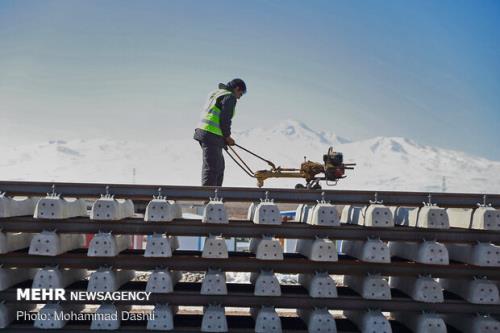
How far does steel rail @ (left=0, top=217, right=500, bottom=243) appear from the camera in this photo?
5.66 metres

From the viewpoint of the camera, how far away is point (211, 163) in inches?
283

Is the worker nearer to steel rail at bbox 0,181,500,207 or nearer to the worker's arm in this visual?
the worker's arm

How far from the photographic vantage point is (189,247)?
15.3 meters

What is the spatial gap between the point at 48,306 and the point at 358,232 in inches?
161

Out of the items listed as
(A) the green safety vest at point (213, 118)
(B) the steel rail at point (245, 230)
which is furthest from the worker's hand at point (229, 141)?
(B) the steel rail at point (245, 230)

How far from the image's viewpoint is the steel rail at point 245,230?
18.6 feet

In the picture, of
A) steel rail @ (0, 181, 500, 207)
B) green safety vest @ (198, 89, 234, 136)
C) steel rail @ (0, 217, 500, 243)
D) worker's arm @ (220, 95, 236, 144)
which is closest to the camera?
steel rail @ (0, 217, 500, 243)

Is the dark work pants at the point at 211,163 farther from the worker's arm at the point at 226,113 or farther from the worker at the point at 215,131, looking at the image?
the worker's arm at the point at 226,113

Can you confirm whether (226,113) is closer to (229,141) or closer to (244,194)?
(229,141)

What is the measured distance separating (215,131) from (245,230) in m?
2.08

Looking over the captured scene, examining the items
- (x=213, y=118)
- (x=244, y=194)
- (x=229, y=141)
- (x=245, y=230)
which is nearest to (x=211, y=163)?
(x=229, y=141)

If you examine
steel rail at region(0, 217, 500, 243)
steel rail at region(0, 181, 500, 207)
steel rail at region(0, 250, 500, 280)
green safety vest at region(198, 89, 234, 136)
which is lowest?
steel rail at region(0, 250, 500, 280)

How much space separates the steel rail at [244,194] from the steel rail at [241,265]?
0.79 m

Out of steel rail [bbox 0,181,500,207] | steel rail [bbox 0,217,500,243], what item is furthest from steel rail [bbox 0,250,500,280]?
steel rail [bbox 0,181,500,207]
